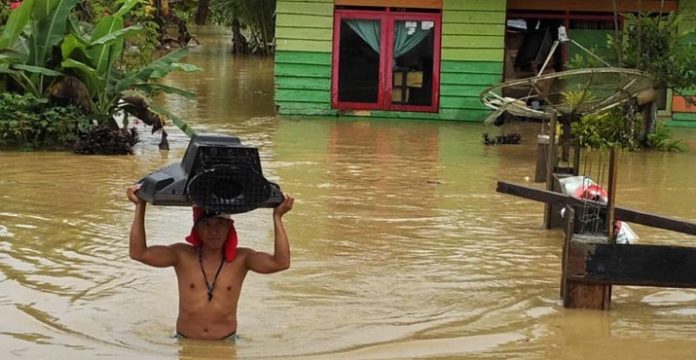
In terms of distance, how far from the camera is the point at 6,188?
458 inches

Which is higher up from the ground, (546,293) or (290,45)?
(290,45)

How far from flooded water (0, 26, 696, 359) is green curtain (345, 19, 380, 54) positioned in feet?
13.1

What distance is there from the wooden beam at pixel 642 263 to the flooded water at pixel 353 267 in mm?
302

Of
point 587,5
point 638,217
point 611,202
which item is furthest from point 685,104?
point 611,202

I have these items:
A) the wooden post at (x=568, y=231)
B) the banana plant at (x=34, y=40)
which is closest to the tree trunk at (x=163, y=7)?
the banana plant at (x=34, y=40)

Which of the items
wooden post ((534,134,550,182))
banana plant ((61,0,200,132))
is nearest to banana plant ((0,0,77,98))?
banana plant ((61,0,200,132))

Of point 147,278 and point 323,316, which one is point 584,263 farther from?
point 147,278

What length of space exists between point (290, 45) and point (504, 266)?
35.5 ft

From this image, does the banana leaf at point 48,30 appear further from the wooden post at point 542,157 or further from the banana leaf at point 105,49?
the wooden post at point 542,157

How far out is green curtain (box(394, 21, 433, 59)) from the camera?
1914 cm

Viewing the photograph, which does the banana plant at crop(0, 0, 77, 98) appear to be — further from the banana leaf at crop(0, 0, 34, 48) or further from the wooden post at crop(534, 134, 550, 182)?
the wooden post at crop(534, 134, 550, 182)

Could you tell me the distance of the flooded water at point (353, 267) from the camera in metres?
6.90

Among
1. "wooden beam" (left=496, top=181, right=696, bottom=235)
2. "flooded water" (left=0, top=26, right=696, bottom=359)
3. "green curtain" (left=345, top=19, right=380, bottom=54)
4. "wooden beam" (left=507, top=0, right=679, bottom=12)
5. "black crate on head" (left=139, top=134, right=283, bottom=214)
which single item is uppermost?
"wooden beam" (left=507, top=0, right=679, bottom=12)

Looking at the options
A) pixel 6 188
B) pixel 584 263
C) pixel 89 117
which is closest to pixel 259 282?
pixel 584 263
